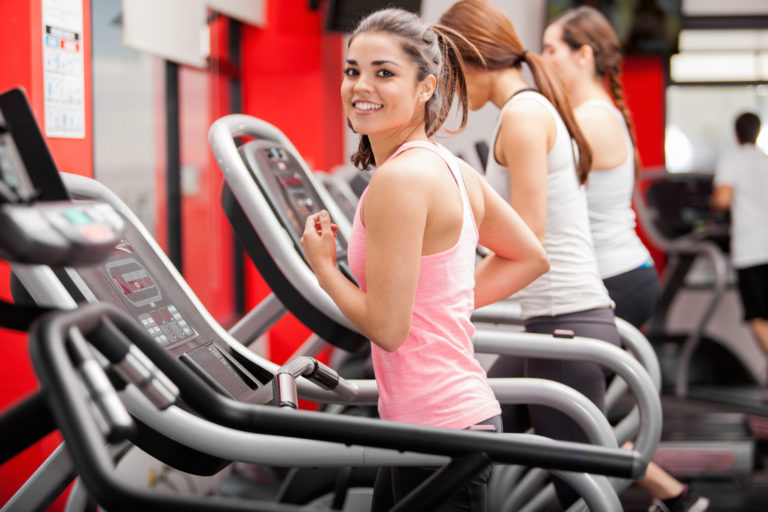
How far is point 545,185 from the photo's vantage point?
1.79 metres

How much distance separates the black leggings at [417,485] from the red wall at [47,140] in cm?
100

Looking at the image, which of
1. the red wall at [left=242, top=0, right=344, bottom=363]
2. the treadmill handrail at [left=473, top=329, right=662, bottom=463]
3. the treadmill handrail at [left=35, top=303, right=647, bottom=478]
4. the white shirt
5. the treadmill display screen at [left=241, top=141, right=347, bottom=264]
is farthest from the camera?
the red wall at [left=242, top=0, right=344, bottom=363]

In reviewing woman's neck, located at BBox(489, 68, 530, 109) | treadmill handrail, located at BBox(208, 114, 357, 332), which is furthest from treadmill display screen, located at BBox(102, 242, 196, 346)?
woman's neck, located at BBox(489, 68, 530, 109)

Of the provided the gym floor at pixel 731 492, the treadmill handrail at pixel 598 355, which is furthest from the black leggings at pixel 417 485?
the gym floor at pixel 731 492

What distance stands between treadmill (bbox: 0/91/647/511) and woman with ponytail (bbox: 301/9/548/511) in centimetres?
11

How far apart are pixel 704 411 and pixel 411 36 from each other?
162 inches

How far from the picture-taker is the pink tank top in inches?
48.9

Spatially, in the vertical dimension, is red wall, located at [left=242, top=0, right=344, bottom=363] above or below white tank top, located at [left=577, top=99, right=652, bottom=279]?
above

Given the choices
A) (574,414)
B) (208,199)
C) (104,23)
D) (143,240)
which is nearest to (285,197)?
(143,240)

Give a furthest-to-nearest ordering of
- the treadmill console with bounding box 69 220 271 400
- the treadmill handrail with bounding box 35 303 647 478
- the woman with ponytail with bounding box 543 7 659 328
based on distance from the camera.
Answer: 1. the woman with ponytail with bounding box 543 7 659 328
2. the treadmill console with bounding box 69 220 271 400
3. the treadmill handrail with bounding box 35 303 647 478

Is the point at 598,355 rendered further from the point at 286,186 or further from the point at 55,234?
the point at 55,234

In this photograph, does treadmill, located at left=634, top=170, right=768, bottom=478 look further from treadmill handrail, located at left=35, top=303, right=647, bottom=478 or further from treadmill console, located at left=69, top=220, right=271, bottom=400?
treadmill handrail, located at left=35, top=303, right=647, bottom=478

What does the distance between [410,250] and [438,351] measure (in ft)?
0.58

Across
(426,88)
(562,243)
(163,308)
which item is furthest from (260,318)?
(426,88)
